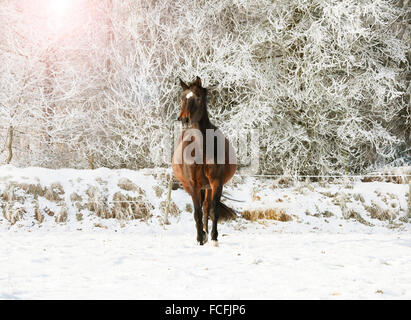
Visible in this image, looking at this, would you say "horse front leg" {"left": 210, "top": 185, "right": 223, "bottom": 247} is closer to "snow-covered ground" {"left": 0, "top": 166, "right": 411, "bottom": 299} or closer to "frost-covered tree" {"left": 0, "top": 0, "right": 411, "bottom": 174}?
"snow-covered ground" {"left": 0, "top": 166, "right": 411, "bottom": 299}

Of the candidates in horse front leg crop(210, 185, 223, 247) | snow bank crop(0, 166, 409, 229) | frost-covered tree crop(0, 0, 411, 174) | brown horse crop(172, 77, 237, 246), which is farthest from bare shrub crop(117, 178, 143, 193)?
horse front leg crop(210, 185, 223, 247)

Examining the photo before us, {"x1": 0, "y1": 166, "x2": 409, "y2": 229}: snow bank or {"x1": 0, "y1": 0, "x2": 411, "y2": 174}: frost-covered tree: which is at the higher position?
{"x1": 0, "y1": 0, "x2": 411, "y2": 174}: frost-covered tree

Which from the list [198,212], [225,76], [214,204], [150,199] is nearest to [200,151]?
[214,204]

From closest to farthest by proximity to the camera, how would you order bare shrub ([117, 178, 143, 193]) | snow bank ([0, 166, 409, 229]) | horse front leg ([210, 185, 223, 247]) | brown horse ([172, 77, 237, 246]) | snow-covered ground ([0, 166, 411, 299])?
1. snow-covered ground ([0, 166, 411, 299])
2. brown horse ([172, 77, 237, 246])
3. horse front leg ([210, 185, 223, 247])
4. snow bank ([0, 166, 409, 229])
5. bare shrub ([117, 178, 143, 193])

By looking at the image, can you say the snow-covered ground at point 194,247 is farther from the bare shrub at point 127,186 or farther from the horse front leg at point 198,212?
the horse front leg at point 198,212

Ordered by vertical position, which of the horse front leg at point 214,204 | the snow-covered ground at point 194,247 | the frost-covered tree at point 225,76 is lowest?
the snow-covered ground at point 194,247

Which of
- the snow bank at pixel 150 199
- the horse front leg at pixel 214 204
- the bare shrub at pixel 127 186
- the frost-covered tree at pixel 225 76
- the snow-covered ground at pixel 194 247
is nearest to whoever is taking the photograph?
the snow-covered ground at pixel 194 247

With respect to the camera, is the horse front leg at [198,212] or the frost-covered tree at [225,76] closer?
the horse front leg at [198,212]

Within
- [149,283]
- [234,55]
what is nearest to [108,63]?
[234,55]

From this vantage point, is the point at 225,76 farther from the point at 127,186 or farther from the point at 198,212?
the point at 198,212

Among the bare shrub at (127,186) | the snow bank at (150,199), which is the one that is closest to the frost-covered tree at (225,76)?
the snow bank at (150,199)

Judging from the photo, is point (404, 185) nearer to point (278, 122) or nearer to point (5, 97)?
point (278, 122)

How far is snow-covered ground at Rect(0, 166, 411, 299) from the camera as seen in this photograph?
4.27m

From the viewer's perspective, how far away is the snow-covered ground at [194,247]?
427 cm
